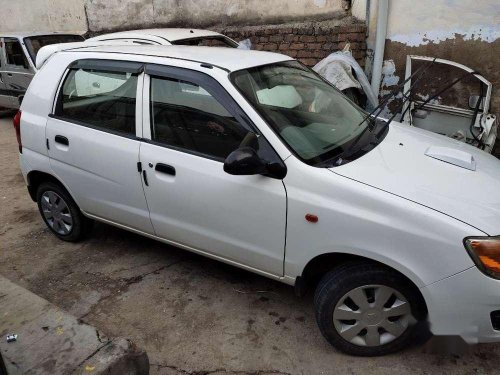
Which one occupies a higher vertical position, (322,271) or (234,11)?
(234,11)

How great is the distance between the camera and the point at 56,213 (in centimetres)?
392

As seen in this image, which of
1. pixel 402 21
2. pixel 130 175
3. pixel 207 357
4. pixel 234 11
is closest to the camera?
pixel 207 357

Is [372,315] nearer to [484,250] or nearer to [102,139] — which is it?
[484,250]

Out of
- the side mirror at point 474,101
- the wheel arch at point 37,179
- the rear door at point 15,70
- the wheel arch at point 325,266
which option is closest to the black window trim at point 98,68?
the wheel arch at point 37,179

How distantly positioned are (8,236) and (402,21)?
528 cm

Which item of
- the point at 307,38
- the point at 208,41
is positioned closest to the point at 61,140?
the point at 208,41

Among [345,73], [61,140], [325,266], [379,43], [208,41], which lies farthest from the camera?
[208,41]

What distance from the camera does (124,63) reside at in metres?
3.18

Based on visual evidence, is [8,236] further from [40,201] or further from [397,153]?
[397,153]

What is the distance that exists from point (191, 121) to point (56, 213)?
1.83 metres

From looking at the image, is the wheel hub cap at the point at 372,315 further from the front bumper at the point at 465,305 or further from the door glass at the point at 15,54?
the door glass at the point at 15,54

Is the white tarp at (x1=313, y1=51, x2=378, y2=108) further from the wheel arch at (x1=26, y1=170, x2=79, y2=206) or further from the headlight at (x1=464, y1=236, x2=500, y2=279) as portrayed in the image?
the headlight at (x1=464, y1=236, x2=500, y2=279)

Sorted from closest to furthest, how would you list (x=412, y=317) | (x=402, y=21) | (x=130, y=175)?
1. (x=412, y=317)
2. (x=130, y=175)
3. (x=402, y=21)

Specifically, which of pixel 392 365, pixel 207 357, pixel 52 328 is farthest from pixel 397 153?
pixel 52 328
